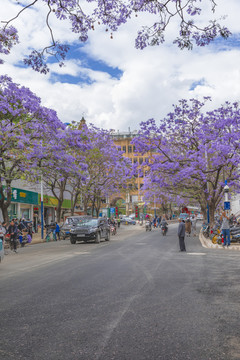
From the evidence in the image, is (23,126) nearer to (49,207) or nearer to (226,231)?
(226,231)

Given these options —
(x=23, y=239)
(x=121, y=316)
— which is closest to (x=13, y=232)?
(x=23, y=239)

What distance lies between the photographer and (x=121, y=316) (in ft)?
18.9

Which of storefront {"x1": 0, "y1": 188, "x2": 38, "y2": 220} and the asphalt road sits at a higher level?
storefront {"x1": 0, "y1": 188, "x2": 38, "y2": 220}

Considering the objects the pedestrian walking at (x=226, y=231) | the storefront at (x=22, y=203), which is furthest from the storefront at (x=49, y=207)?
the pedestrian walking at (x=226, y=231)

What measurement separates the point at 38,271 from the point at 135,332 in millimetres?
7332

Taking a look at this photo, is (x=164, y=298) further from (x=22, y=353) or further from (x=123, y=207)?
(x=123, y=207)

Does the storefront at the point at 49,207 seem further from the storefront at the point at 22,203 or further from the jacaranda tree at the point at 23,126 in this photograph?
the jacaranda tree at the point at 23,126

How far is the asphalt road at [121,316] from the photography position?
4.26 metres

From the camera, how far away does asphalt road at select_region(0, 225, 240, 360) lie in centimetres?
426

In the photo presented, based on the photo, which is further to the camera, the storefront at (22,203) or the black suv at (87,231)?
the storefront at (22,203)

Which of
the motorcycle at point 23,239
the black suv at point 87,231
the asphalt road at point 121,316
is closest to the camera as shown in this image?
the asphalt road at point 121,316

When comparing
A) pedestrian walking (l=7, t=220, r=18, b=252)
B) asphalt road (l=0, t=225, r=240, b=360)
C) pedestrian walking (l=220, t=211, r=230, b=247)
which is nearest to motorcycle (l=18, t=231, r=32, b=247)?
pedestrian walking (l=7, t=220, r=18, b=252)

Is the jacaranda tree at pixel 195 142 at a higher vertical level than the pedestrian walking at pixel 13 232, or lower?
higher

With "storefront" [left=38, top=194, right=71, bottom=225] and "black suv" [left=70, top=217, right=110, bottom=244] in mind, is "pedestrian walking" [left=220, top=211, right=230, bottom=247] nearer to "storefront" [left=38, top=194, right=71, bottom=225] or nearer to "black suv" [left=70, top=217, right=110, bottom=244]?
"black suv" [left=70, top=217, right=110, bottom=244]
